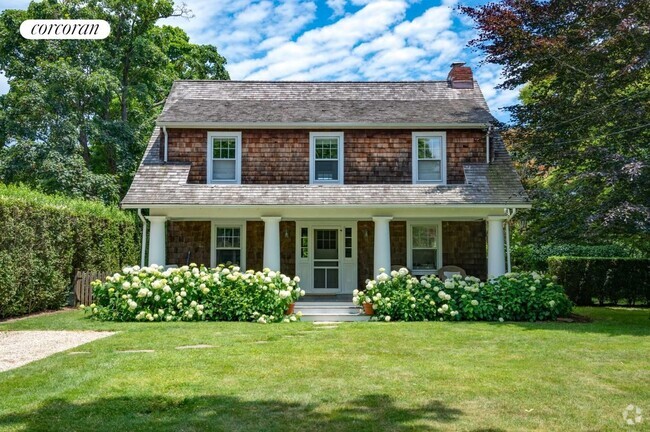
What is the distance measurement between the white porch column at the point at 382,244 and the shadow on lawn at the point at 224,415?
8.77 metres

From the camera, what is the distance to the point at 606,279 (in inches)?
683

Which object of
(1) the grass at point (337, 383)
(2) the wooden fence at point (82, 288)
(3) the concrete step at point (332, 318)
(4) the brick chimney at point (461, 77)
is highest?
(4) the brick chimney at point (461, 77)

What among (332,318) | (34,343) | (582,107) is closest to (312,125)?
(332,318)

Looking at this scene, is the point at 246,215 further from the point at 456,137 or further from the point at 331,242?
the point at 456,137

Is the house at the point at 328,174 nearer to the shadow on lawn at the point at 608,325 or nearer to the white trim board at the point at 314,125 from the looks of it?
the white trim board at the point at 314,125

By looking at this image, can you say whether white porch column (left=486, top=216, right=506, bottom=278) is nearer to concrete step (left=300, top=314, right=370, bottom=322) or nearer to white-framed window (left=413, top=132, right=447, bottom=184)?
white-framed window (left=413, top=132, right=447, bottom=184)

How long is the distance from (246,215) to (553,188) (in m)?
7.95

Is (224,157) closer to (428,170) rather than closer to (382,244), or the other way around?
(382,244)

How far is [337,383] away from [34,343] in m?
5.68

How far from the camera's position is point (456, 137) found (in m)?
16.2

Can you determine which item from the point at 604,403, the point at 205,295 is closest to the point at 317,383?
the point at 604,403

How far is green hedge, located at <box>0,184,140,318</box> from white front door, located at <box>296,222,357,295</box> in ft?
19.4

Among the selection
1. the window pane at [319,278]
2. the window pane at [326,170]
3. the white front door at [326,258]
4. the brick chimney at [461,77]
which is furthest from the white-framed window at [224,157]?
the brick chimney at [461,77]

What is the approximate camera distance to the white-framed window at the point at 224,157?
16047 mm
